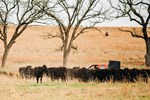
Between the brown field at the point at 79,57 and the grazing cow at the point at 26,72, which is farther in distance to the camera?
the grazing cow at the point at 26,72

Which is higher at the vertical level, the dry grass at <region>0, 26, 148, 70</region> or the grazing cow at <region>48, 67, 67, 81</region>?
the dry grass at <region>0, 26, 148, 70</region>

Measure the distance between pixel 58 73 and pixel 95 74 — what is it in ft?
8.59

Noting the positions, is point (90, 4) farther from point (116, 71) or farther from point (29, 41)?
point (29, 41)

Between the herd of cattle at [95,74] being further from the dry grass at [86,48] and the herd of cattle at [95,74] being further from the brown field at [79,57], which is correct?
the dry grass at [86,48]

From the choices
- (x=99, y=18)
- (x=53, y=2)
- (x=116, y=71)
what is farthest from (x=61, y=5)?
(x=116, y=71)

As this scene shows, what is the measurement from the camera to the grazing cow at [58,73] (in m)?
25.9

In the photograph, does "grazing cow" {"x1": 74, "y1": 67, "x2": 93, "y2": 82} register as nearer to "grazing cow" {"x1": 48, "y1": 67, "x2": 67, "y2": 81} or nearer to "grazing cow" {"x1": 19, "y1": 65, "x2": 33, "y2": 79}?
"grazing cow" {"x1": 48, "y1": 67, "x2": 67, "y2": 81}

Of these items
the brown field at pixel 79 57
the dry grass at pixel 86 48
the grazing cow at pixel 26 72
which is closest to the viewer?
the brown field at pixel 79 57

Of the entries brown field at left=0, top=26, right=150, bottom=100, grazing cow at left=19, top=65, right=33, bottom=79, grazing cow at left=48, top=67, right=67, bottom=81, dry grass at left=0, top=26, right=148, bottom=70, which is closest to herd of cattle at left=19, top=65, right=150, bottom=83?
grazing cow at left=48, top=67, right=67, bottom=81

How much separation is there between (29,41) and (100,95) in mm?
68479

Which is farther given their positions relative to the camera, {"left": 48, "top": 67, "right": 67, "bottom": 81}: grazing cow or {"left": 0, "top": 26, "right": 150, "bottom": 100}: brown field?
{"left": 48, "top": 67, "right": 67, "bottom": 81}: grazing cow

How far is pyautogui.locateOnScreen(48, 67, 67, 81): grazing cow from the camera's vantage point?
2591 centimetres

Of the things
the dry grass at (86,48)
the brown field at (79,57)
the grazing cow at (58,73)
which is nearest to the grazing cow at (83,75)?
the grazing cow at (58,73)

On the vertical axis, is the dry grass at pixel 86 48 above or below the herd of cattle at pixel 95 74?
above
